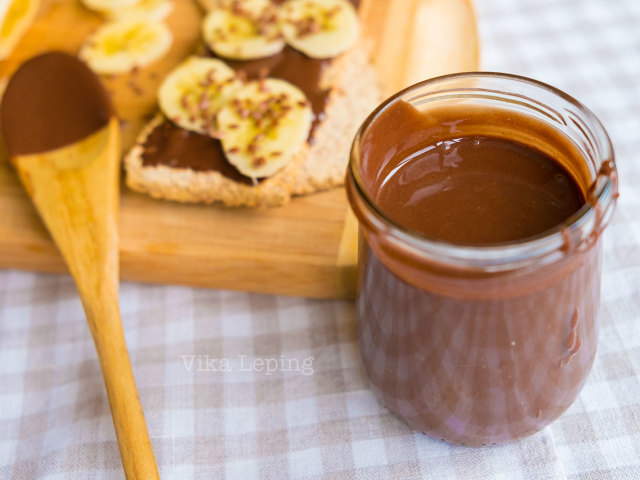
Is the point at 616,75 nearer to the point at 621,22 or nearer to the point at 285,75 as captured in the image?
the point at 621,22

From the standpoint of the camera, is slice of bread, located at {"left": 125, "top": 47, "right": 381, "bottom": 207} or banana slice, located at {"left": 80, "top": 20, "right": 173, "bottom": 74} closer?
slice of bread, located at {"left": 125, "top": 47, "right": 381, "bottom": 207}

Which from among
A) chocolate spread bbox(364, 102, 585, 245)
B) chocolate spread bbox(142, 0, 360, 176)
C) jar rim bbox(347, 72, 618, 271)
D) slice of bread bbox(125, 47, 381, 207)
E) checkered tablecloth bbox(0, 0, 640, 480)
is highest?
jar rim bbox(347, 72, 618, 271)

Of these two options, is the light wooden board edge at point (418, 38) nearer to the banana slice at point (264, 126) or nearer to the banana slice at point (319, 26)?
the banana slice at point (319, 26)

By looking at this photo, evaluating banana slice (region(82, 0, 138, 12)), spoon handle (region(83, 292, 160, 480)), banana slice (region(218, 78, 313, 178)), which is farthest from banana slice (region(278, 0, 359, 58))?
spoon handle (region(83, 292, 160, 480))

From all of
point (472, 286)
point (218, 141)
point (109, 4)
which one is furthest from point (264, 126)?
point (472, 286)

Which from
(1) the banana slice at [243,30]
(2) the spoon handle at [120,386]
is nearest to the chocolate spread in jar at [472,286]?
(2) the spoon handle at [120,386]

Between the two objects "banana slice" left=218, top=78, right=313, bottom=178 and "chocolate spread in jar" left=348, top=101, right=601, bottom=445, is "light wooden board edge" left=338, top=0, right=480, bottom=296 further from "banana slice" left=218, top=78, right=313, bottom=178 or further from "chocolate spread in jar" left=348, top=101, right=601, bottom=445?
"chocolate spread in jar" left=348, top=101, right=601, bottom=445
